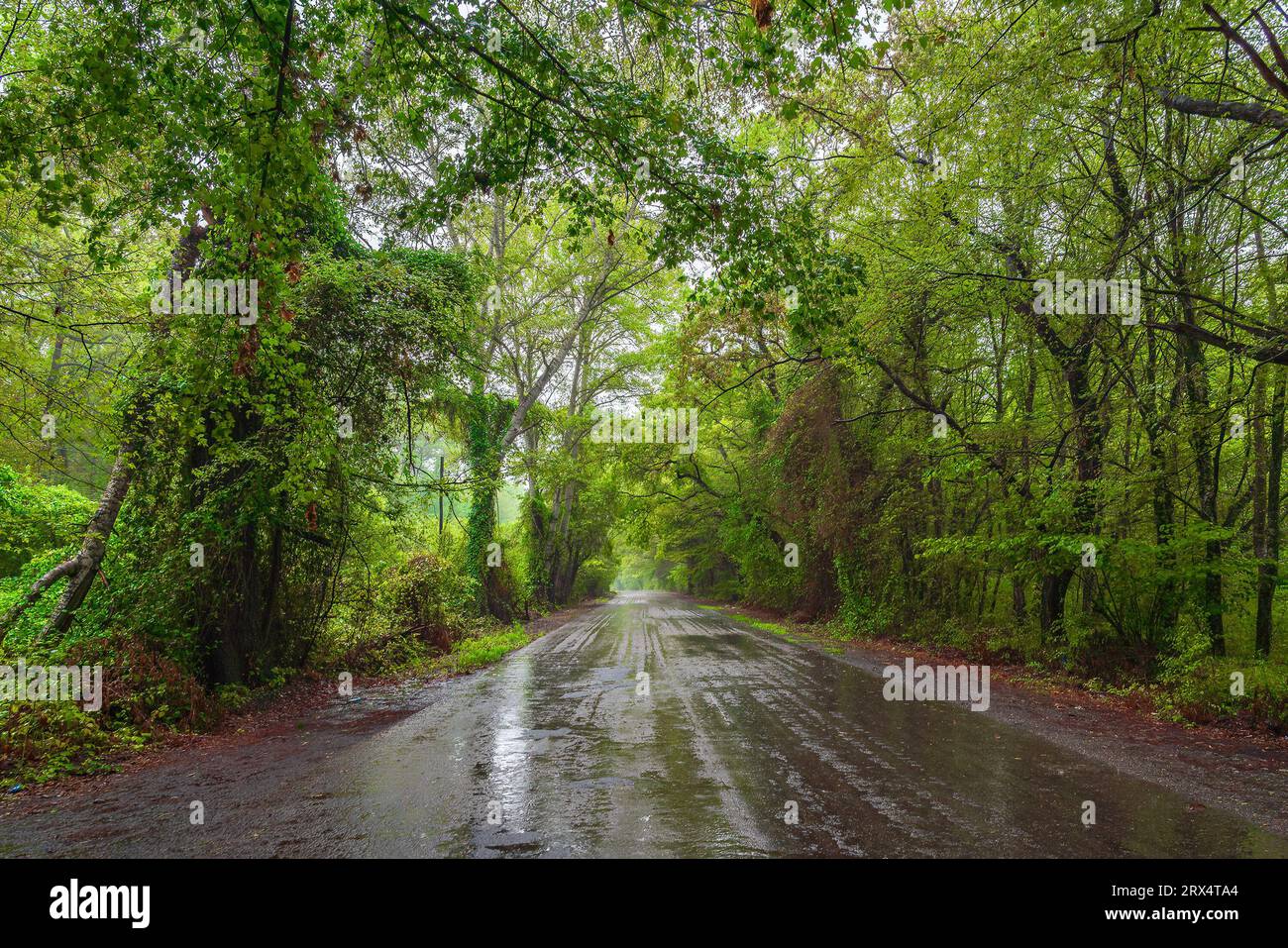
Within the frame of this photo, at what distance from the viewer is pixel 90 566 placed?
25.6 feet

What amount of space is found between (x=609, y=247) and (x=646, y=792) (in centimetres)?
661

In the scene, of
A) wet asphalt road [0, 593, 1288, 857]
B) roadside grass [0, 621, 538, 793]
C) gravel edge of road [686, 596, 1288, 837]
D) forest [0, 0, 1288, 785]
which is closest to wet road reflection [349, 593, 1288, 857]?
wet asphalt road [0, 593, 1288, 857]

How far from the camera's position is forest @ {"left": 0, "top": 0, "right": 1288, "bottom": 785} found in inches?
176

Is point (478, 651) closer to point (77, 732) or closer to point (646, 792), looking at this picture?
point (77, 732)

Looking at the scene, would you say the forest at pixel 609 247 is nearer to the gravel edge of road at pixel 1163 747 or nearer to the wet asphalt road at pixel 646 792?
the gravel edge of road at pixel 1163 747

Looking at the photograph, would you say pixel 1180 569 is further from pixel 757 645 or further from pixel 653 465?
pixel 653 465

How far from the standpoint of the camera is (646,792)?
477 cm

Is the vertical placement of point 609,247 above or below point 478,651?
above

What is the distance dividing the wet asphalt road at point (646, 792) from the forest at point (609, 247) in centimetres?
210

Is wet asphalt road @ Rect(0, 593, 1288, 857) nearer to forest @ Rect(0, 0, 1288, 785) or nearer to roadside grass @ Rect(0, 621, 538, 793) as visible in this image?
roadside grass @ Rect(0, 621, 538, 793)

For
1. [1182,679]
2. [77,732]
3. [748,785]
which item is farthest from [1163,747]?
[77,732]

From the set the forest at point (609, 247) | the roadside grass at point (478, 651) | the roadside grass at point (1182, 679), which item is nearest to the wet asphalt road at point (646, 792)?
the forest at point (609, 247)

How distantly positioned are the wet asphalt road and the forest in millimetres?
2096
